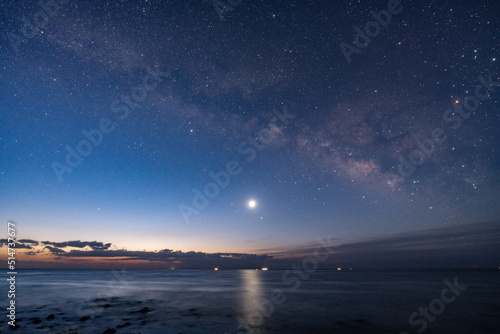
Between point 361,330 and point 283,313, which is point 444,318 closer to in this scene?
point 361,330

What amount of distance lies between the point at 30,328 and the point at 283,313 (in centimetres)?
1759

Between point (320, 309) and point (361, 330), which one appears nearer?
point (361, 330)

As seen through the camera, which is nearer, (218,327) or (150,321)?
(218,327)

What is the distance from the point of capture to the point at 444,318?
2016 cm

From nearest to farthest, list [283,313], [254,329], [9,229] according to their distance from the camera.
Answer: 1. [9,229]
2. [254,329]
3. [283,313]

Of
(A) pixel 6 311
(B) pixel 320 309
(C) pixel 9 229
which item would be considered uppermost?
(C) pixel 9 229

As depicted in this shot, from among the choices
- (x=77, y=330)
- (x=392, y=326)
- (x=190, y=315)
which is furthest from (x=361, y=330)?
(x=77, y=330)

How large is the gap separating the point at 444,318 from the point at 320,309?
383 inches

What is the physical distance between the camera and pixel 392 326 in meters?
17.4

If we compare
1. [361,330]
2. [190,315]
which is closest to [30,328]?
[190,315]

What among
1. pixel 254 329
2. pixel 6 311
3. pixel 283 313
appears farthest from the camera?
pixel 283 313

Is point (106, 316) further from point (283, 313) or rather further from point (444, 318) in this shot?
point (444, 318)

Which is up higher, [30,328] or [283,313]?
[30,328]

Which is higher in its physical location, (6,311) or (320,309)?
(6,311)
